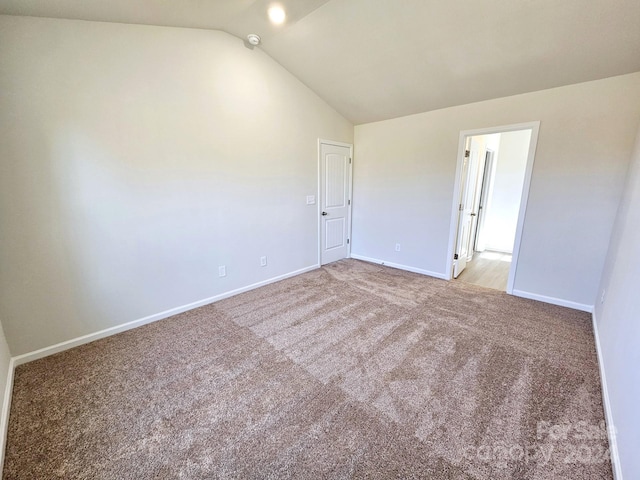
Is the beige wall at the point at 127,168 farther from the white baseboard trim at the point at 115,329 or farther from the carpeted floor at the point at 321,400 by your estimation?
the carpeted floor at the point at 321,400

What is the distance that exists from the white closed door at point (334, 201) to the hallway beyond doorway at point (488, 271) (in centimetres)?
196

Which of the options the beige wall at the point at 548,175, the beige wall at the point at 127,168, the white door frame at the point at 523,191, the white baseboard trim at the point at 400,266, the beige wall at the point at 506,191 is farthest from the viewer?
the beige wall at the point at 506,191

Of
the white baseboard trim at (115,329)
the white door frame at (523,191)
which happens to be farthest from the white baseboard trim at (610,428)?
the white baseboard trim at (115,329)

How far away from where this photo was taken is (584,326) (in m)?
2.51

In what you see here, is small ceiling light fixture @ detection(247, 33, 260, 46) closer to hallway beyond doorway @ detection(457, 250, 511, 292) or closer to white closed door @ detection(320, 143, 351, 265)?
white closed door @ detection(320, 143, 351, 265)

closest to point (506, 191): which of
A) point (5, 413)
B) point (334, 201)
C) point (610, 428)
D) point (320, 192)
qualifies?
point (334, 201)

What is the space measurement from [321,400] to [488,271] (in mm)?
3688

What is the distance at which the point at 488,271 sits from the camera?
4152mm

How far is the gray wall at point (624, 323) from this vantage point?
3.90 feet

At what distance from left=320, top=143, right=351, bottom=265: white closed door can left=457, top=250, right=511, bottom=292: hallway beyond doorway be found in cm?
196

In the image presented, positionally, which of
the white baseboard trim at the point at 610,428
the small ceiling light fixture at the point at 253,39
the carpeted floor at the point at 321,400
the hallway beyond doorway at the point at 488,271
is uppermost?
the small ceiling light fixture at the point at 253,39

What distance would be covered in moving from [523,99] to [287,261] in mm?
3392

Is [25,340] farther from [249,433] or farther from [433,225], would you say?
[433,225]

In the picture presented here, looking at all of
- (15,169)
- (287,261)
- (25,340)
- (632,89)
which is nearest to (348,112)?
(287,261)
